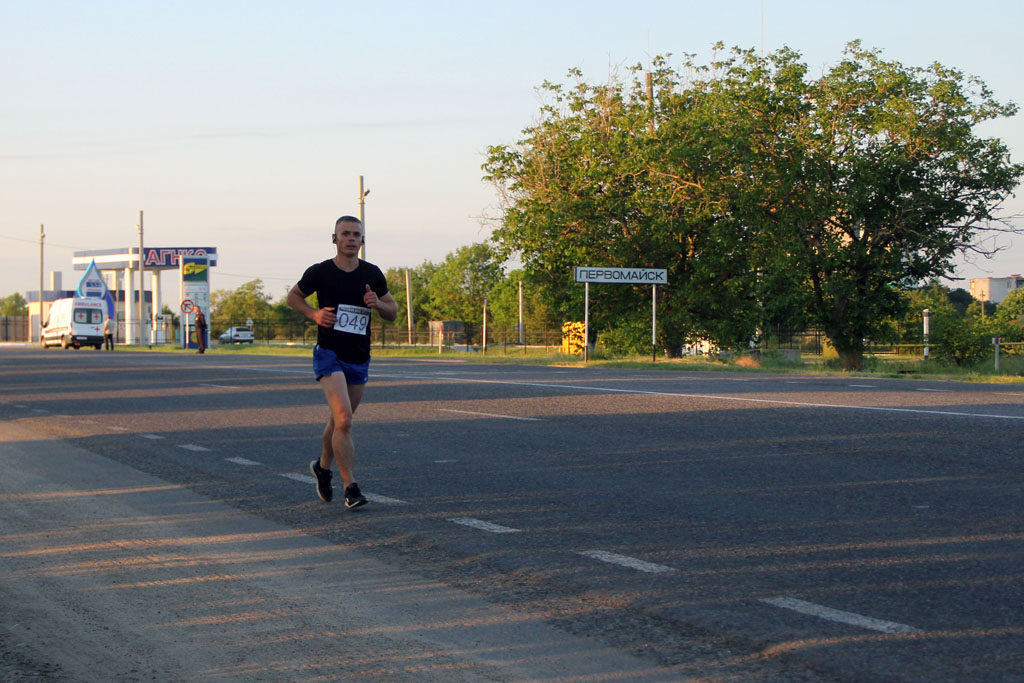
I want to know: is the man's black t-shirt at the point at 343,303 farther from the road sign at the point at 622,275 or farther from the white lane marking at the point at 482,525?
the road sign at the point at 622,275

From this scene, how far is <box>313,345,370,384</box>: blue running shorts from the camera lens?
745 centimetres

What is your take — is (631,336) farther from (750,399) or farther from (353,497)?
(353,497)

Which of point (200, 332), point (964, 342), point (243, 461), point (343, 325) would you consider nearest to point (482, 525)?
point (343, 325)

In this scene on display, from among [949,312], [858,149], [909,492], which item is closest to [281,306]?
[949,312]

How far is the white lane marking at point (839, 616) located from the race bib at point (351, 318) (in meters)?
3.55

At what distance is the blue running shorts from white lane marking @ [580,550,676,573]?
2.22 m

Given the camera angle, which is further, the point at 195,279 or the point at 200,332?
the point at 195,279

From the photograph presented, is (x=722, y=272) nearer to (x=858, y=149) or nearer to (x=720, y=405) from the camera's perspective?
(x=858, y=149)

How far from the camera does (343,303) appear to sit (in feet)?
24.6

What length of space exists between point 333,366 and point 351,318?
35cm

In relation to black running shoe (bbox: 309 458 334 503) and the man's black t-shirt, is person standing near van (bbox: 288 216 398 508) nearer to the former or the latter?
the man's black t-shirt

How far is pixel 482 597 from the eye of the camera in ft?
17.1

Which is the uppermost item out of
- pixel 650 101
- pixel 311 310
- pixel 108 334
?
pixel 650 101

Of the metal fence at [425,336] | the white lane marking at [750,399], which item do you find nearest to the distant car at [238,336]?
the metal fence at [425,336]
